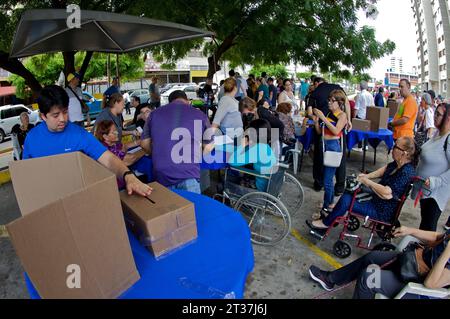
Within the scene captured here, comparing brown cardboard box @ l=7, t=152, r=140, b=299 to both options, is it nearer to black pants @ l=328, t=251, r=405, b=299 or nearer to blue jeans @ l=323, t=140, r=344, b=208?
black pants @ l=328, t=251, r=405, b=299

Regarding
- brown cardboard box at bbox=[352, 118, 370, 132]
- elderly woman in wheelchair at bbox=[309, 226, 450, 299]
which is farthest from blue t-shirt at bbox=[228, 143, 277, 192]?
brown cardboard box at bbox=[352, 118, 370, 132]

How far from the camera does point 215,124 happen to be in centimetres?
421

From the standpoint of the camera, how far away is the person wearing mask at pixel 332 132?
3883mm

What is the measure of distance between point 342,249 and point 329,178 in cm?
104

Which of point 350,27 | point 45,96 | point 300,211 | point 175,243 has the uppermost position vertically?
point 350,27

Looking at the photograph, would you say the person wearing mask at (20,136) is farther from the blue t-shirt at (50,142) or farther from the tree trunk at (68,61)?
the blue t-shirt at (50,142)

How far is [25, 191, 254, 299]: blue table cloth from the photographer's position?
130 cm

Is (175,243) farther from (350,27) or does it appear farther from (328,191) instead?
(350,27)

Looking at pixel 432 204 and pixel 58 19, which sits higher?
pixel 58 19

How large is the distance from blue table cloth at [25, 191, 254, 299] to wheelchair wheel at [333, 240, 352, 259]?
5.73ft

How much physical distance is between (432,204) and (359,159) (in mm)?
3997

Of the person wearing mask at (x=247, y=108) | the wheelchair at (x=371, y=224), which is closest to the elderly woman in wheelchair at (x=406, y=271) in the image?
the wheelchair at (x=371, y=224)
